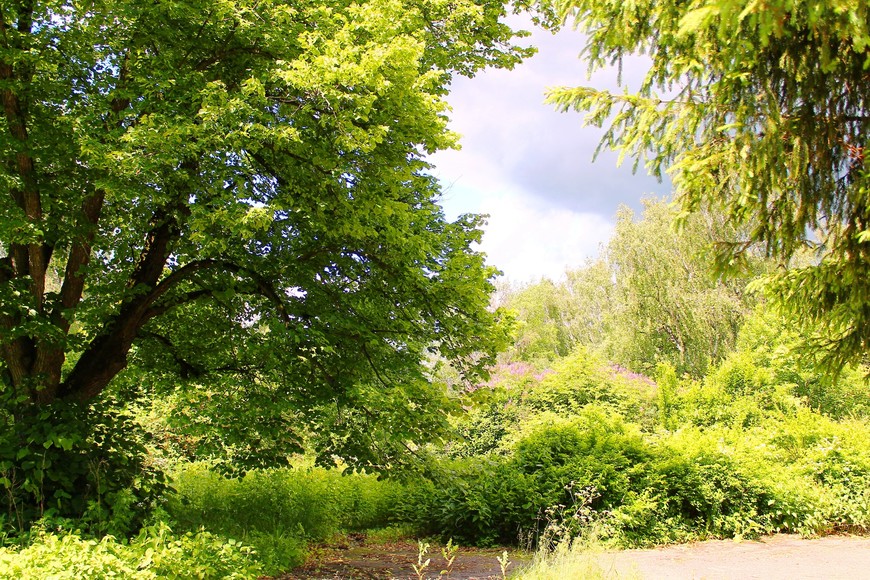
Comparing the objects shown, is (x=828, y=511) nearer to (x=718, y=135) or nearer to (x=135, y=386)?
(x=718, y=135)

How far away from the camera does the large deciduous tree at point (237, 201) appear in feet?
18.8

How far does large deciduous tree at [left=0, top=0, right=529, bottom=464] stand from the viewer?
5734 mm

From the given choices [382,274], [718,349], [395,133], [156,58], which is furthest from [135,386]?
[718,349]

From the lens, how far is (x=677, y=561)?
7.75 m

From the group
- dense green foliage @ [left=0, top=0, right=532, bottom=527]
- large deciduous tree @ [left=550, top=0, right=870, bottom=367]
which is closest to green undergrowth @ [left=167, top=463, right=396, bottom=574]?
dense green foliage @ [left=0, top=0, right=532, bottom=527]

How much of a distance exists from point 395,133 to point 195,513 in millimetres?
5944

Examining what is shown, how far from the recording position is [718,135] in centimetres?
421

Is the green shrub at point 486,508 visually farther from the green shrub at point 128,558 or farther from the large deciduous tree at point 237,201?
the green shrub at point 128,558

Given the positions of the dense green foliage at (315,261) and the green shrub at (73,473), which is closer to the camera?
the dense green foliage at (315,261)

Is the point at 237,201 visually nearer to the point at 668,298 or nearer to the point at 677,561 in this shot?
the point at 677,561

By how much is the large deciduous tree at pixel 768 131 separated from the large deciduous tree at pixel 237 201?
2362 millimetres

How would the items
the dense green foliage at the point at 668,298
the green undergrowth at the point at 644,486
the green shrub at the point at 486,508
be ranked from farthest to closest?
the dense green foliage at the point at 668,298 → the green shrub at the point at 486,508 → the green undergrowth at the point at 644,486

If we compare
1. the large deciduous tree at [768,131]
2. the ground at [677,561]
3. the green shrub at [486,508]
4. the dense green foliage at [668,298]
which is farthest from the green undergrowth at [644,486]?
the dense green foliage at [668,298]

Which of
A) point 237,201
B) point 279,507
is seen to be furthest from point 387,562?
point 237,201
